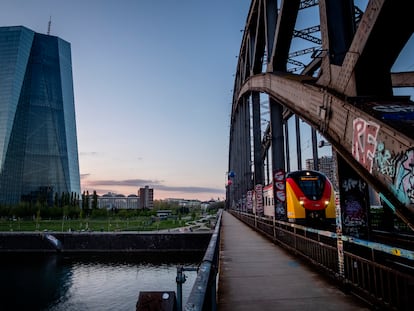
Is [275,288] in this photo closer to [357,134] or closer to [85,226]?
[357,134]

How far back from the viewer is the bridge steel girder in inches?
152

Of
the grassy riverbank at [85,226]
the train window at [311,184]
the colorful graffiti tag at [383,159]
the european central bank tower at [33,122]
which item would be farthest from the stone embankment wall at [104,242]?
the european central bank tower at [33,122]

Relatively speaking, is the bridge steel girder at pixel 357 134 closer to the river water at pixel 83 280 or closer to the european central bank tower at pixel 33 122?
the river water at pixel 83 280

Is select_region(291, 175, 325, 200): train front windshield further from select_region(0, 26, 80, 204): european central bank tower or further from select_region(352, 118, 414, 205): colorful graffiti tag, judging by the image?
select_region(0, 26, 80, 204): european central bank tower

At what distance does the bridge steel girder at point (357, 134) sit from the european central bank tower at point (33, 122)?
139m

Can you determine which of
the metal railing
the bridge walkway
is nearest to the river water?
the bridge walkway

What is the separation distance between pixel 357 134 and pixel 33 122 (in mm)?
151296

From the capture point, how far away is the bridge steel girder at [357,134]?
387 cm

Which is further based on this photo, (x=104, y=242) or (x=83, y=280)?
(x=104, y=242)

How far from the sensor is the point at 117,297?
2448 centimetres

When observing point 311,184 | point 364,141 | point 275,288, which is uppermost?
point 364,141

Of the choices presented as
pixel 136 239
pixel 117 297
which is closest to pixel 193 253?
pixel 136 239

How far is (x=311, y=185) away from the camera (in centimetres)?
1733

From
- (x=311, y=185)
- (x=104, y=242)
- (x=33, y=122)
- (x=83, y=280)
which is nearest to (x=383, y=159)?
(x=311, y=185)
